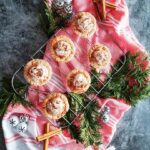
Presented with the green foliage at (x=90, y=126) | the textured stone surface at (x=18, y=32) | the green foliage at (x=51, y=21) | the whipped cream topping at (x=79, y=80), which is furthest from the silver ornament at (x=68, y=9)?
the green foliage at (x=90, y=126)

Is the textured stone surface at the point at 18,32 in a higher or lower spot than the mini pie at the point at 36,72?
higher

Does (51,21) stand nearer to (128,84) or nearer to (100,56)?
(100,56)

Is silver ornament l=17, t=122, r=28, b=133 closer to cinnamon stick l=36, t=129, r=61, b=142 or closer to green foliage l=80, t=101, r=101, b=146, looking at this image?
cinnamon stick l=36, t=129, r=61, b=142

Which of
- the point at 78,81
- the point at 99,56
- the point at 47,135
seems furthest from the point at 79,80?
the point at 47,135

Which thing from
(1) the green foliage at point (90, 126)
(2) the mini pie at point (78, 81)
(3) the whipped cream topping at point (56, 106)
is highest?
(2) the mini pie at point (78, 81)

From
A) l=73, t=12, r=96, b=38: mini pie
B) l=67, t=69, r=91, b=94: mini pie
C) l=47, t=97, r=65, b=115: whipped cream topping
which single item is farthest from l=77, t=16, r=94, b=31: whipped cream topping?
l=47, t=97, r=65, b=115: whipped cream topping

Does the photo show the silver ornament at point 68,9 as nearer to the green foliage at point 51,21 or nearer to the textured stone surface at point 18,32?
the green foliage at point 51,21
